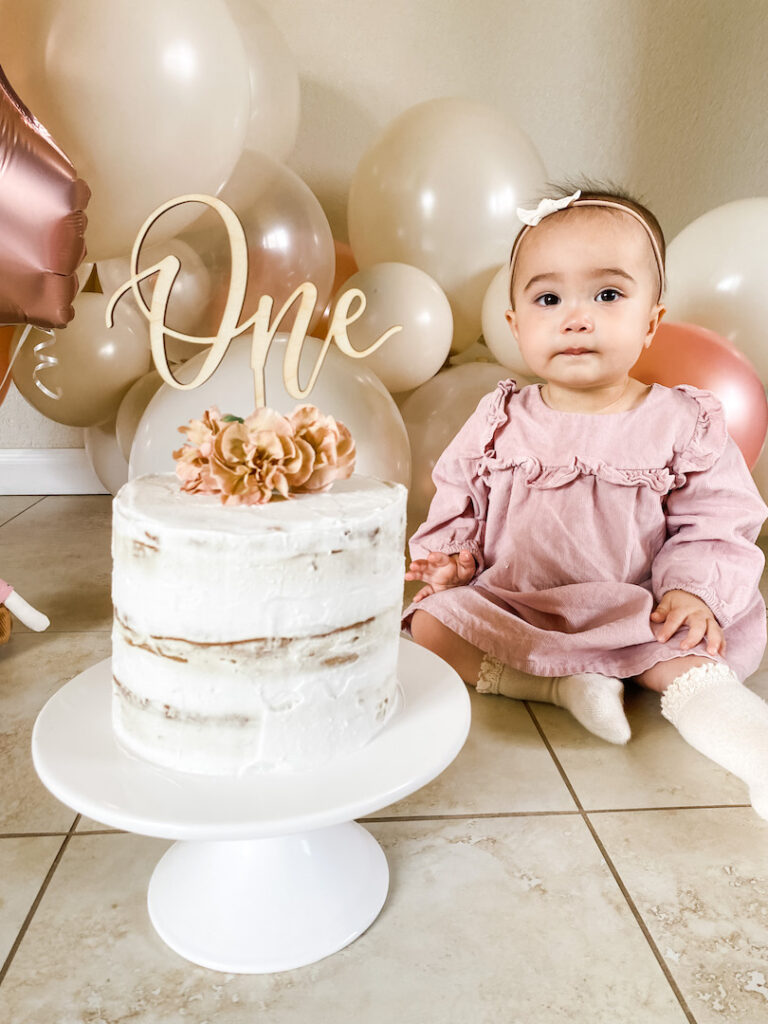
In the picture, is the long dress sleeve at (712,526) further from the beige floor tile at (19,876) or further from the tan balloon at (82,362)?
the tan balloon at (82,362)

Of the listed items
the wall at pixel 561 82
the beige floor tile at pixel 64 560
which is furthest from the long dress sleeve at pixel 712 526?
the wall at pixel 561 82

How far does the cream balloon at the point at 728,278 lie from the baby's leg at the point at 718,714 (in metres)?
0.84

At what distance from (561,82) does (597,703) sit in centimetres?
191

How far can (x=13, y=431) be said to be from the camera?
2.35 metres

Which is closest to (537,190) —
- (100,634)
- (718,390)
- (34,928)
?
(718,390)

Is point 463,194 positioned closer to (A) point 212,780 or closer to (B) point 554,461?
(B) point 554,461

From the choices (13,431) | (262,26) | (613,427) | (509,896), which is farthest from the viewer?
(13,431)

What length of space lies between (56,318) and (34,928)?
35.5 inches

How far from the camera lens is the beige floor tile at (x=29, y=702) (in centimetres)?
90

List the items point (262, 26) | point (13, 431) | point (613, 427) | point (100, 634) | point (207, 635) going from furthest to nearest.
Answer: point (13, 431) < point (262, 26) < point (100, 634) < point (613, 427) < point (207, 635)

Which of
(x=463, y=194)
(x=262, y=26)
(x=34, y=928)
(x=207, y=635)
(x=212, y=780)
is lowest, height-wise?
(x=34, y=928)

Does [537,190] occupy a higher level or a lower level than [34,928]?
higher

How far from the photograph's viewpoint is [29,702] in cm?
114

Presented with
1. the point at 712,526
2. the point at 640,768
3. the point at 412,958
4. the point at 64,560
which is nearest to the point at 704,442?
the point at 712,526
